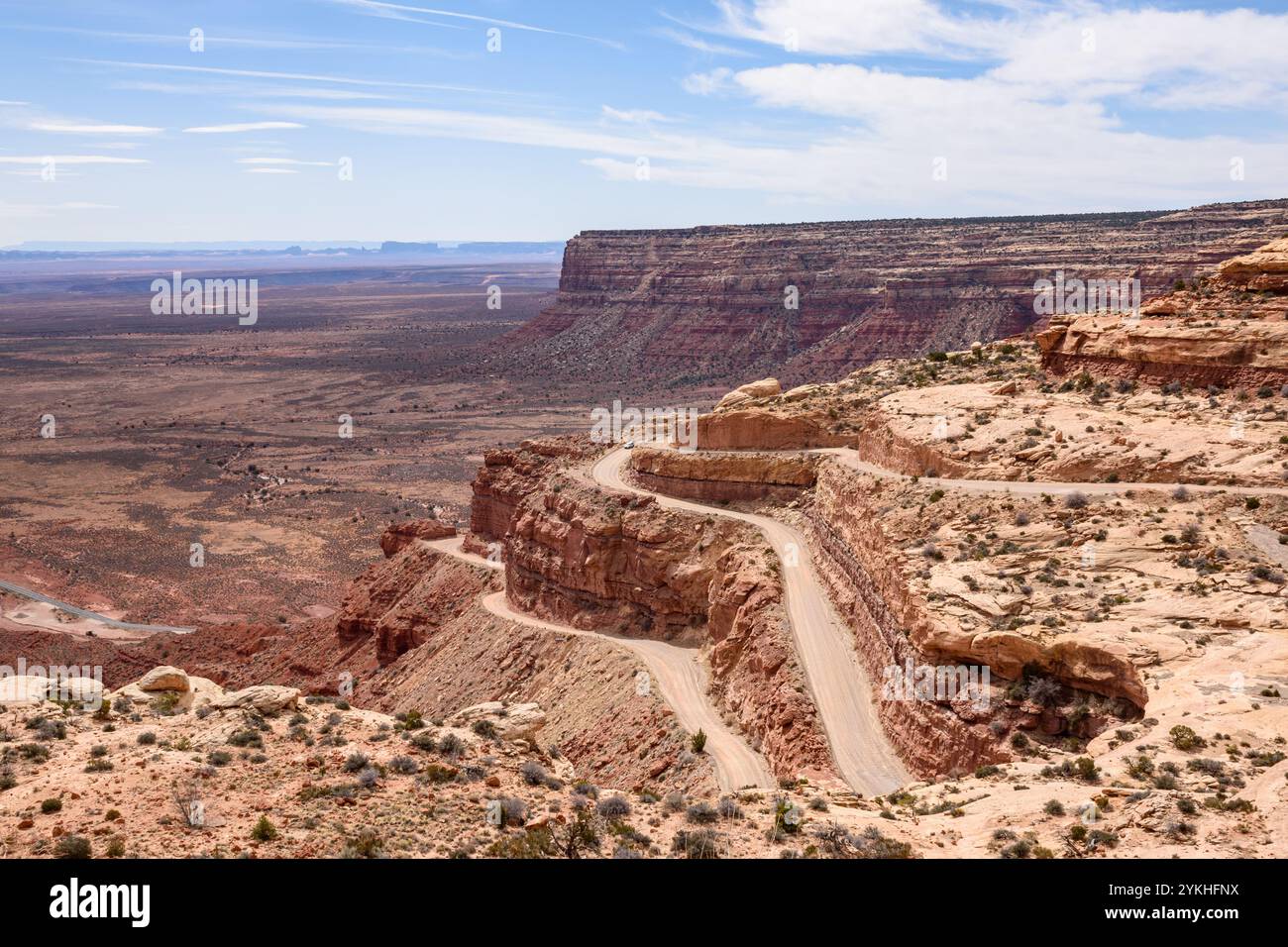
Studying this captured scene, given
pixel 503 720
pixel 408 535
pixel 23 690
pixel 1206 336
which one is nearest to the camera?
pixel 503 720

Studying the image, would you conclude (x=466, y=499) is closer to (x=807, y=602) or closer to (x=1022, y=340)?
(x=1022, y=340)

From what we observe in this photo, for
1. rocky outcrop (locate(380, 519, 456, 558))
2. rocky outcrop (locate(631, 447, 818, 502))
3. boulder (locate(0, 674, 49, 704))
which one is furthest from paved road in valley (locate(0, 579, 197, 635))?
boulder (locate(0, 674, 49, 704))

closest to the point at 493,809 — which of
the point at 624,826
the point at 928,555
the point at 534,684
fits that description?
the point at 624,826

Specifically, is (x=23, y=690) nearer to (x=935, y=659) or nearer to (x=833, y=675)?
(x=935, y=659)

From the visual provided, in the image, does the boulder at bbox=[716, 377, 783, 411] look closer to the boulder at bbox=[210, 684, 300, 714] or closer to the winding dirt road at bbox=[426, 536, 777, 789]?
the winding dirt road at bbox=[426, 536, 777, 789]

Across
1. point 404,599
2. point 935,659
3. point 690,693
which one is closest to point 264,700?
point 935,659

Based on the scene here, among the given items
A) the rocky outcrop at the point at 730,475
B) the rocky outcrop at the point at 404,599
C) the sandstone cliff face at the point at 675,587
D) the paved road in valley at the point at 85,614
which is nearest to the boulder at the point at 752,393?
the rocky outcrop at the point at 730,475

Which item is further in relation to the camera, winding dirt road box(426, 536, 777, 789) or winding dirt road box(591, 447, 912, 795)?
winding dirt road box(426, 536, 777, 789)
